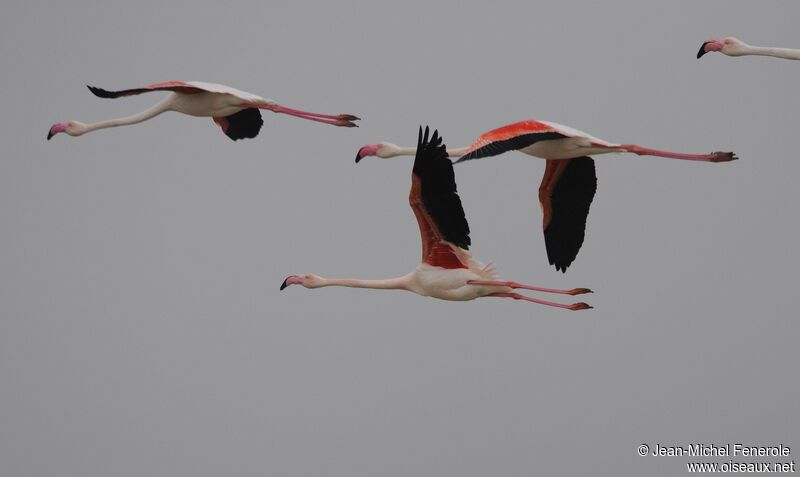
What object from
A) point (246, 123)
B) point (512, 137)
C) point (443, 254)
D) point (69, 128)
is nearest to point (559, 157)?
point (512, 137)

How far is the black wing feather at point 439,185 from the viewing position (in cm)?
2166

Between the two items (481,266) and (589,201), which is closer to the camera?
(481,266)

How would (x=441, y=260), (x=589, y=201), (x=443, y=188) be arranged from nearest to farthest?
(x=443, y=188) < (x=441, y=260) < (x=589, y=201)

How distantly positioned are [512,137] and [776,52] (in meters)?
3.39

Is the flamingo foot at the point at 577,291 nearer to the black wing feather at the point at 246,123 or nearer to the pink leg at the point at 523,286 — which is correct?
the pink leg at the point at 523,286

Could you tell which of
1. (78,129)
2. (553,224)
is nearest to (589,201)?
(553,224)

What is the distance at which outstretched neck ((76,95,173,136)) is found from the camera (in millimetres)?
25031

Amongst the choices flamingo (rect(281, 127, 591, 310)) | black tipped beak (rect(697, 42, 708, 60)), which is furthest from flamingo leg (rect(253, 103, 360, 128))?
black tipped beak (rect(697, 42, 708, 60))

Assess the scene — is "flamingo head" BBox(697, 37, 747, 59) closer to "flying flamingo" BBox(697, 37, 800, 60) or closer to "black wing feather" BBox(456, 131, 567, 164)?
"flying flamingo" BBox(697, 37, 800, 60)

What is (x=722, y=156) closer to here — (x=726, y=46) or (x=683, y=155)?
(x=683, y=155)

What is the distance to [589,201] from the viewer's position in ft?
82.9

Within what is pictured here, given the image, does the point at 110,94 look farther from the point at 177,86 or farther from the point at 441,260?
the point at 441,260

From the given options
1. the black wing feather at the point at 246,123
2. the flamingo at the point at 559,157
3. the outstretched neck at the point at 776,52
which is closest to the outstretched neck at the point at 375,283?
the flamingo at the point at 559,157

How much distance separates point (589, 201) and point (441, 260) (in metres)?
2.71
